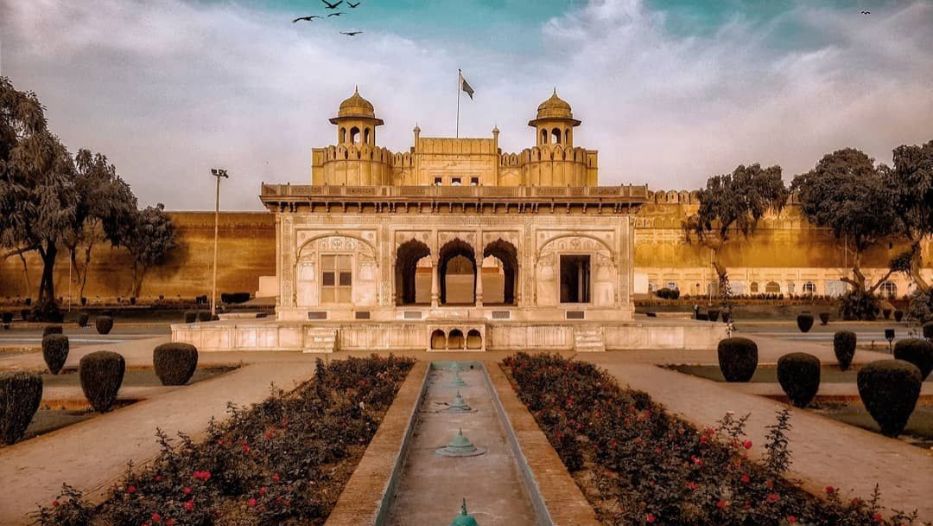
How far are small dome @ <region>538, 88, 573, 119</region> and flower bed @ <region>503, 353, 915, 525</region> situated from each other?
112 feet

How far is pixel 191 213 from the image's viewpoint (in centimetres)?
5628

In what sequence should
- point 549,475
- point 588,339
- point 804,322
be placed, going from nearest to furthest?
point 549,475, point 588,339, point 804,322

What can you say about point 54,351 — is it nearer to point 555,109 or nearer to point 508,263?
point 508,263

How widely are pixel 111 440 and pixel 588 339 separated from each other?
52.1ft

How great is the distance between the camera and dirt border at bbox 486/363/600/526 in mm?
6758

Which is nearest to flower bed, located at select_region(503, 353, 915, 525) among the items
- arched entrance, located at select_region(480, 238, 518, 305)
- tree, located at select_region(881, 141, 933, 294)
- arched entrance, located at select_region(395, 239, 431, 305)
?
arched entrance, located at select_region(395, 239, 431, 305)

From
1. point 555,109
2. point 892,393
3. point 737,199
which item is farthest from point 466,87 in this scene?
point 892,393

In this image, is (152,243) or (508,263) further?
(152,243)

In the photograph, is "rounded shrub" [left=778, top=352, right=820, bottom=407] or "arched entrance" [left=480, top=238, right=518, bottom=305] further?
"arched entrance" [left=480, top=238, right=518, bottom=305]

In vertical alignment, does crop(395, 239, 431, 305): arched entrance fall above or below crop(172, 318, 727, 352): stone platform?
above

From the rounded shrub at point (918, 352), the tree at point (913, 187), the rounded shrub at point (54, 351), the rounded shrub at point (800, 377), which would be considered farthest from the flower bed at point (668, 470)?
the tree at point (913, 187)

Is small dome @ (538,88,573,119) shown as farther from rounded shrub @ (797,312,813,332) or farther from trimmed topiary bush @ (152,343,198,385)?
trimmed topiary bush @ (152,343,198,385)

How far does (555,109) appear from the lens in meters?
45.5

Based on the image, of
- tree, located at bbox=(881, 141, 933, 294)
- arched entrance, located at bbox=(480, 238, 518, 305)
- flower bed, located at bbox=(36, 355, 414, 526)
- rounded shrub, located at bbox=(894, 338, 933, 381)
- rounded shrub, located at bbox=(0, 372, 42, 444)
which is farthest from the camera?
tree, located at bbox=(881, 141, 933, 294)
